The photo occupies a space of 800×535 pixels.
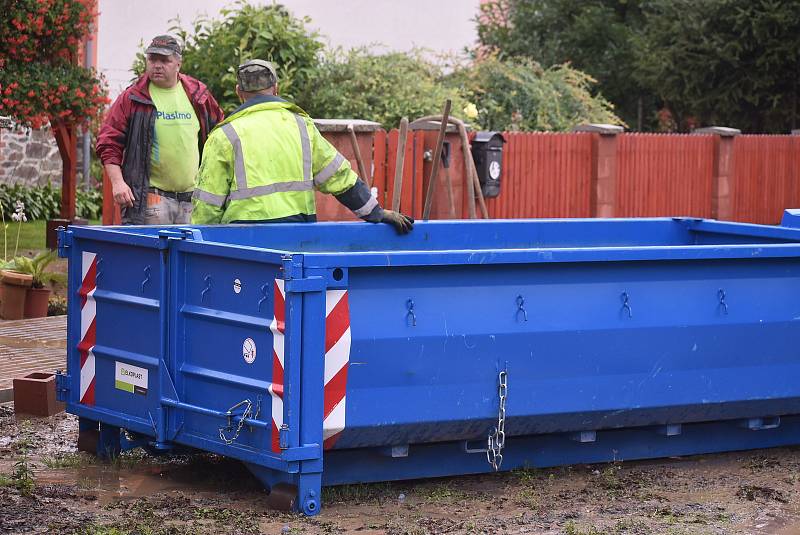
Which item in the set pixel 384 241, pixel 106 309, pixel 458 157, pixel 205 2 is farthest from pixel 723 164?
pixel 106 309

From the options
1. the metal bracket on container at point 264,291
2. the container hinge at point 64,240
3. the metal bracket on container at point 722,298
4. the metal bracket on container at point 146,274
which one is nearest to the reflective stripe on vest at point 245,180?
the container hinge at point 64,240

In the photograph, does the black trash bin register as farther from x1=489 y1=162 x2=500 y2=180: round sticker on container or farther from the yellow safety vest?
the yellow safety vest

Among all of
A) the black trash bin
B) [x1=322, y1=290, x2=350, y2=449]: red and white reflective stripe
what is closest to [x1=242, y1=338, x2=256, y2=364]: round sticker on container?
[x1=322, y1=290, x2=350, y2=449]: red and white reflective stripe

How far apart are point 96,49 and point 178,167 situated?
15.2 metres

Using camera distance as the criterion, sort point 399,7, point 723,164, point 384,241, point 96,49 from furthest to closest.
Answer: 1. point 399,7
2. point 96,49
3. point 723,164
4. point 384,241

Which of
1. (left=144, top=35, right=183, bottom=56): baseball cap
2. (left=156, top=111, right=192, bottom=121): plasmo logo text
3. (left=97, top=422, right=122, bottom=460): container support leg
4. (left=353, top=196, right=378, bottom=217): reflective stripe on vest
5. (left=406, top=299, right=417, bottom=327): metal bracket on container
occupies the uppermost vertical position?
(left=144, top=35, right=183, bottom=56): baseball cap

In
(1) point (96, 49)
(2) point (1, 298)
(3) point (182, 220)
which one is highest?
(1) point (96, 49)

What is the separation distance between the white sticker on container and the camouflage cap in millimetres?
1597

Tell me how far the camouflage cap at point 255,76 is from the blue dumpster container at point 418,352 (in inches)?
28.0

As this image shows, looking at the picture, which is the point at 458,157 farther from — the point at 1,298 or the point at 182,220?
the point at 182,220

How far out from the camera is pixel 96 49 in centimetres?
2325

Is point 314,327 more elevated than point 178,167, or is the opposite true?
point 178,167

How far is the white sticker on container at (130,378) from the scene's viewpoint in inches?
252

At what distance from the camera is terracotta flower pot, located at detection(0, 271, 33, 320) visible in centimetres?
A: 1130
